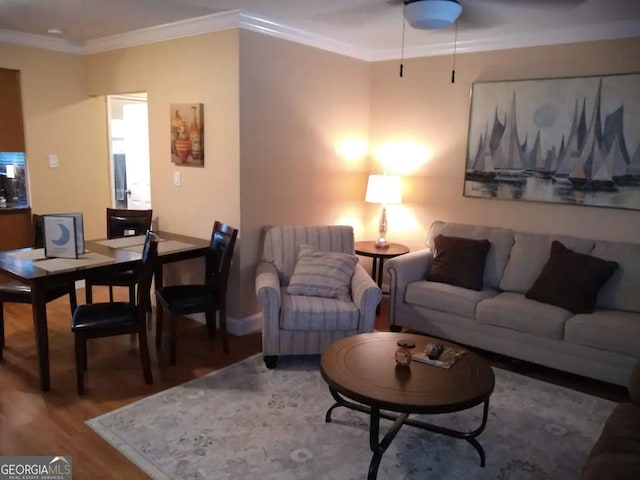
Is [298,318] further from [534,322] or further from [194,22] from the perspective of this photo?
[194,22]

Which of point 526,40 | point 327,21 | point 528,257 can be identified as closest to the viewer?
point 327,21

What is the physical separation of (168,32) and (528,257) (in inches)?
130

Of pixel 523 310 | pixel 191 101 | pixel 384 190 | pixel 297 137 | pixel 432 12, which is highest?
pixel 432 12

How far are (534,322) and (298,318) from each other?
5.12 feet

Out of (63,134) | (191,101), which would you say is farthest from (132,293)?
(63,134)

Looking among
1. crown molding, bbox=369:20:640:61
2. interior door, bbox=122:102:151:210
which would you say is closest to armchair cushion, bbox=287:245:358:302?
crown molding, bbox=369:20:640:61

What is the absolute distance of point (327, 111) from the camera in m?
4.43

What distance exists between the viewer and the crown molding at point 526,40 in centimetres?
354

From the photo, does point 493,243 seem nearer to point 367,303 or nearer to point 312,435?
point 367,303

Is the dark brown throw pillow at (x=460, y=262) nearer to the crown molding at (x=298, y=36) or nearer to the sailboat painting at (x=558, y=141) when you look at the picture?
the sailboat painting at (x=558, y=141)

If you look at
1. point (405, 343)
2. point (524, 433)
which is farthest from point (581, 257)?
point (405, 343)

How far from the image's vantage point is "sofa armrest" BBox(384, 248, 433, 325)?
153 inches

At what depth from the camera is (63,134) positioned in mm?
4848

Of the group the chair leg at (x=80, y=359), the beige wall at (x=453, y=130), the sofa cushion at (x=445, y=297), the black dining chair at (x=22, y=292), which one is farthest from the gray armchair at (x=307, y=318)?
the beige wall at (x=453, y=130)
